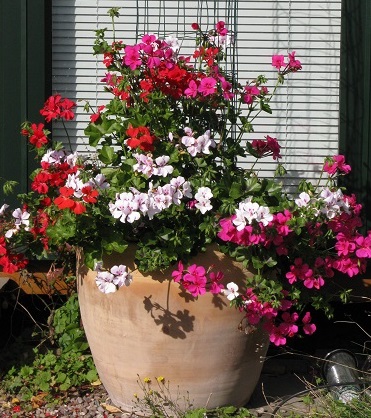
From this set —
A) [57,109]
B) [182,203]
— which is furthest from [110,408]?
[57,109]

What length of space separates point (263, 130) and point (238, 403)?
1.57 m

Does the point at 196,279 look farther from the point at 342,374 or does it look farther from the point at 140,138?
the point at 342,374

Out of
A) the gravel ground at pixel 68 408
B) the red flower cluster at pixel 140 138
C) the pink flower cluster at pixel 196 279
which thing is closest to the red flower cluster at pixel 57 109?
the red flower cluster at pixel 140 138

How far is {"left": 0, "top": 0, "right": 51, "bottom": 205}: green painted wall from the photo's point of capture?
204 inches

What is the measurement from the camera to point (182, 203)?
4117 millimetres

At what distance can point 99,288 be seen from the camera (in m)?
4.08

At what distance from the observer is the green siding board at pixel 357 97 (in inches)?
204

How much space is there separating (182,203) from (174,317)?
1.59ft

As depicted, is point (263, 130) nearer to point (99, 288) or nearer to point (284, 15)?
point (284, 15)

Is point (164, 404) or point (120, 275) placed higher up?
point (120, 275)

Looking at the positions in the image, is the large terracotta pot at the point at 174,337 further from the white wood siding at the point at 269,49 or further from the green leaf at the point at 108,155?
the white wood siding at the point at 269,49

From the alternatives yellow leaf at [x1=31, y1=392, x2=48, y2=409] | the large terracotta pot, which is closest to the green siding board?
the large terracotta pot

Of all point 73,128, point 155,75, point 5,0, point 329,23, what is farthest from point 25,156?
point 329,23

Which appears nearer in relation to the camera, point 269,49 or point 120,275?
point 120,275
